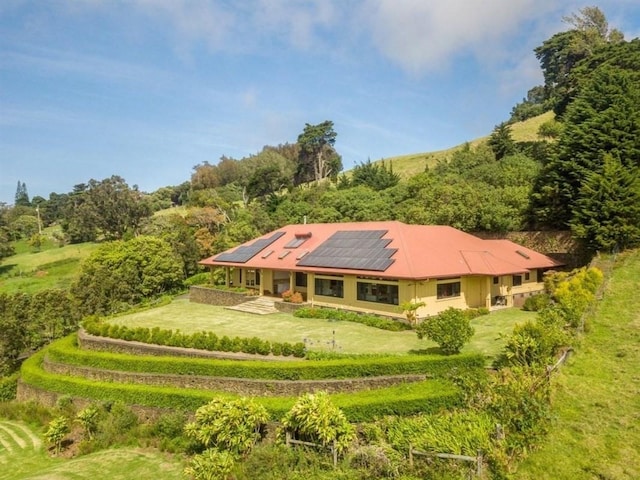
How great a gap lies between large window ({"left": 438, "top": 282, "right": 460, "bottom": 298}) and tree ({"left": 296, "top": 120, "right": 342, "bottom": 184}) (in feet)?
209

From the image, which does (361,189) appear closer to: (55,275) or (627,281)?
(627,281)

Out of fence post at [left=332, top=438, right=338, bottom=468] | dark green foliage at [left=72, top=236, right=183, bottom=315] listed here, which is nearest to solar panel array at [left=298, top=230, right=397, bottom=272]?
fence post at [left=332, top=438, right=338, bottom=468]

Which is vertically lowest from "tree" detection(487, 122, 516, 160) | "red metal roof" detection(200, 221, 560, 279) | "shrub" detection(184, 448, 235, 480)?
"shrub" detection(184, 448, 235, 480)

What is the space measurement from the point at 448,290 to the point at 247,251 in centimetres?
1812

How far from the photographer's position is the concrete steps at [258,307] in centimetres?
3209

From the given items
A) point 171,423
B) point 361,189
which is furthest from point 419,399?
point 361,189

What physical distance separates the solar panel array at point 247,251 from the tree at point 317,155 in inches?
1994

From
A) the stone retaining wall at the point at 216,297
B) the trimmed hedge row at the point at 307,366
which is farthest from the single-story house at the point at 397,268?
the trimmed hedge row at the point at 307,366

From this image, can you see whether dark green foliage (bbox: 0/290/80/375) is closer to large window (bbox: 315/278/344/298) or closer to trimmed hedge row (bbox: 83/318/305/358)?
trimmed hedge row (bbox: 83/318/305/358)

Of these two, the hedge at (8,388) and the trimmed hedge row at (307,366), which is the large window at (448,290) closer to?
the trimmed hedge row at (307,366)

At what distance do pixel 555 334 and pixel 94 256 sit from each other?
4008 cm

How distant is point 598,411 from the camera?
47.0ft

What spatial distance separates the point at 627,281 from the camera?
2519 cm

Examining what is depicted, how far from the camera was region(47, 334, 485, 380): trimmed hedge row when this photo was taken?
17.2 metres
